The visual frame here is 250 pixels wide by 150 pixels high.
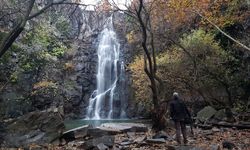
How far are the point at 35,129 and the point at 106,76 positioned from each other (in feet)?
89.2

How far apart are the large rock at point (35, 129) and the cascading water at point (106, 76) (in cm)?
2212

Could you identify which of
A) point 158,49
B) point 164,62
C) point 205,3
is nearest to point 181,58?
point 164,62

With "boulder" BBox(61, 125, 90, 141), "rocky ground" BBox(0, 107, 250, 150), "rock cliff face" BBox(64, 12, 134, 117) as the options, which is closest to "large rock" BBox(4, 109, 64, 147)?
"rocky ground" BBox(0, 107, 250, 150)

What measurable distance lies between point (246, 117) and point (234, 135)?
241 inches

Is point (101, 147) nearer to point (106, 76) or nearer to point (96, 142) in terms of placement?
point (96, 142)

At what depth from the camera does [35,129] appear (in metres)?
15.9

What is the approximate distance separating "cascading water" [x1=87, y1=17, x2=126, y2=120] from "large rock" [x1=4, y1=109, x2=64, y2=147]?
72.6 ft

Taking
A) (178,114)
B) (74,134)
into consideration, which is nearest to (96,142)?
(178,114)

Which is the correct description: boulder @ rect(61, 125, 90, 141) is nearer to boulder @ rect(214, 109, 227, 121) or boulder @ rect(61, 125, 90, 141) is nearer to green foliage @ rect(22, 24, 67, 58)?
green foliage @ rect(22, 24, 67, 58)

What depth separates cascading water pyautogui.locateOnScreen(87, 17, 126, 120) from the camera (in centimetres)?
3947

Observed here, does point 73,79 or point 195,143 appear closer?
point 195,143

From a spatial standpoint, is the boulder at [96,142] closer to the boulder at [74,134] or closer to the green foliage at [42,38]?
the boulder at [74,134]

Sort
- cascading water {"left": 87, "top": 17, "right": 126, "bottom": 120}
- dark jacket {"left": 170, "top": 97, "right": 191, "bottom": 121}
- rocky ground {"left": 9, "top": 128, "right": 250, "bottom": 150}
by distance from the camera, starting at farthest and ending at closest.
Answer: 1. cascading water {"left": 87, "top": 17, "right": 126, "bottom": 120}
2. dark jacket {"left": 170, "top": 97, "right": 191, "bottom": 121}
3. rocky ground {"left": 9, "top": 128, "right": 250, "bottom": 150}

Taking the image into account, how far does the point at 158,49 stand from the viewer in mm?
30219
